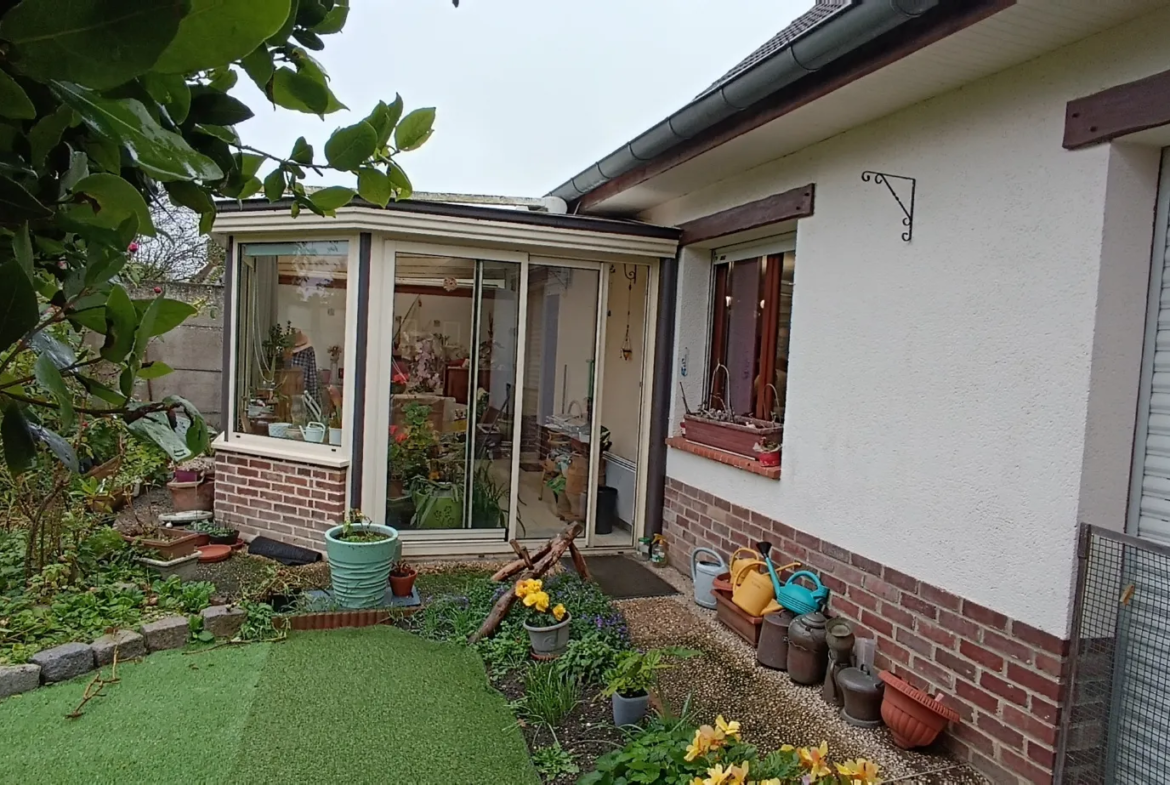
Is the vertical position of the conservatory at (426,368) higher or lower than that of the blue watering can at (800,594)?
higher

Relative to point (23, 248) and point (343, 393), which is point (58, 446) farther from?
point (343, 393)

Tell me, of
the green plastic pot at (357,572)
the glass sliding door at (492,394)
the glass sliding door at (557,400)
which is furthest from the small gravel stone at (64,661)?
the glass sliding door at (557,400)

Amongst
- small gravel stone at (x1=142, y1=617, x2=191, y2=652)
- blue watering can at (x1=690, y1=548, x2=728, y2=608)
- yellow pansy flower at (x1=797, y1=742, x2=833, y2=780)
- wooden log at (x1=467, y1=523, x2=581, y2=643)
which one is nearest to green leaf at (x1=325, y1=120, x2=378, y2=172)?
yellow pansy flower at (x1=797, y1=742, x2=833, y2=780)

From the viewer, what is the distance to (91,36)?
0.97 ft

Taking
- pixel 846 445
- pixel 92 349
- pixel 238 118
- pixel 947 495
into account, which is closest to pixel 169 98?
pixel 238 118

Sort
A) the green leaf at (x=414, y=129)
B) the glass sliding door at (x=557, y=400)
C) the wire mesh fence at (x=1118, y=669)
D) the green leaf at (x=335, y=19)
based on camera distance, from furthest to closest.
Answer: the glass sliding door at (x=557, y=400) → the wire mesh fence at (x=1118, y=669) → the green leaf at (x=414, y=129) → the green leaf at (x=335, y=19)

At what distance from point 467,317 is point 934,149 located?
10.9ft

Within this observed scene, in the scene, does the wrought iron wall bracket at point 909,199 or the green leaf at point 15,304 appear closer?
the green leaf at point 15,304

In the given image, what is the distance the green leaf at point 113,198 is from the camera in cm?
46

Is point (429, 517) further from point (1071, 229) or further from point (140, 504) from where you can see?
point (1071, 229)

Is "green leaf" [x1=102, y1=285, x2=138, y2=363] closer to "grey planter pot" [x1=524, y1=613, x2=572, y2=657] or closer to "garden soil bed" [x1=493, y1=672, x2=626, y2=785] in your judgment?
"garden soil bed" [x1=493, y1=672, x2=626, y2=785]

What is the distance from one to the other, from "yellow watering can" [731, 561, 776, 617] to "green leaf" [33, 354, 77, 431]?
3.88 metres

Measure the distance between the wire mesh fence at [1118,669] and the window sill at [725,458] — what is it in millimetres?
1854

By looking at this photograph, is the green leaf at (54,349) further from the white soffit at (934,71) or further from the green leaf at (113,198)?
the white soffit at (934,71)
